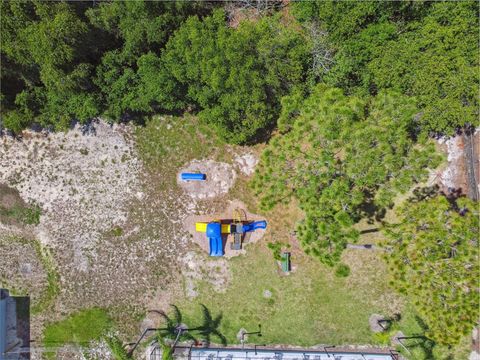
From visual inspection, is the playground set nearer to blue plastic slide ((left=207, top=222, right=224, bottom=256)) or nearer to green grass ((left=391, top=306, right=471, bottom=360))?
blue plastic slide ((left=207, top=222, right=224, bottom=256))

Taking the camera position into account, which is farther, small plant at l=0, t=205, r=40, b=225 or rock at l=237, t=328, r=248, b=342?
small plant at l=0, t=205, r=40, b=225

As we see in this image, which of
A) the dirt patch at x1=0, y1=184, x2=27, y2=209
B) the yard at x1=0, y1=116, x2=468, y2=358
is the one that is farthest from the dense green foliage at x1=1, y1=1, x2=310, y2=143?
the dirt patch at x1=0, y1=184, x2=27, y2=209

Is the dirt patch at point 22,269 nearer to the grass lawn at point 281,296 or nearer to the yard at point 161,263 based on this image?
the yard at point 161,263

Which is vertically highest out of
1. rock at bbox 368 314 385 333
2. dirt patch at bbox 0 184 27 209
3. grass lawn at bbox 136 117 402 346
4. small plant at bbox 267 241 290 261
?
dirt patch at bbox 0 184 27 209

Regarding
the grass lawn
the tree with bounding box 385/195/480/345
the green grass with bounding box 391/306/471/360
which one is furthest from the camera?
the grass lawn

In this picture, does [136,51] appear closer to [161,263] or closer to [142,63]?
[142,63]

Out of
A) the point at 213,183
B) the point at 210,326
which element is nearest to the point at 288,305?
the point at 210,326

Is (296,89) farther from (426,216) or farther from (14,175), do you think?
(14,175)

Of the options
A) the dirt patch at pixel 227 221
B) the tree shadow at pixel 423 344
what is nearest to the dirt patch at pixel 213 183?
the dirt patch at pixel 227 221
